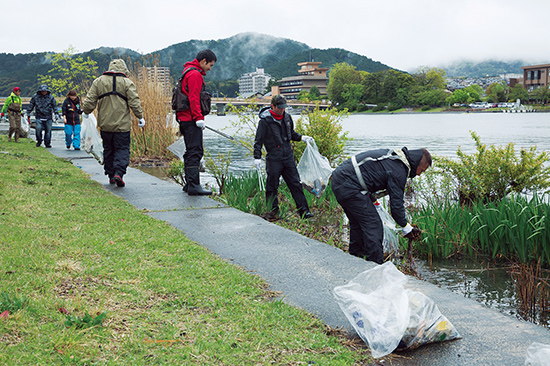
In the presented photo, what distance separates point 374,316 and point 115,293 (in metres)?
1.66

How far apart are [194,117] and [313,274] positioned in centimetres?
396

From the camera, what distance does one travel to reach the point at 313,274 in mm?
3836

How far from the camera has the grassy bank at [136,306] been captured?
8.05ft

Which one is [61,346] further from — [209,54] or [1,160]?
[1,160]

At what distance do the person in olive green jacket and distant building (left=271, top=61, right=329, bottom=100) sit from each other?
151 metres

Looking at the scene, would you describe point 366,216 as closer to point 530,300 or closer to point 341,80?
point 530,300

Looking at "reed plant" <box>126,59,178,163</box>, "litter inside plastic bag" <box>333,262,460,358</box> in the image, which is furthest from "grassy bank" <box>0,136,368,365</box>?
"reed plant" <box>126,59,178,163</box>

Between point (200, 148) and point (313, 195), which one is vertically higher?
point (200, 148)

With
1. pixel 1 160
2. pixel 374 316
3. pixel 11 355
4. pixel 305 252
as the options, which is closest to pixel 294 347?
pixel 374 316

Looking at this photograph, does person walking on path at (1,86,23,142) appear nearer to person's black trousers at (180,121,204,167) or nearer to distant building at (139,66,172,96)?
distant building at (139,66,172,96)

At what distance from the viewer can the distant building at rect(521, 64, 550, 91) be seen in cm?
12569

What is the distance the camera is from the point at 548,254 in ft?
17.0

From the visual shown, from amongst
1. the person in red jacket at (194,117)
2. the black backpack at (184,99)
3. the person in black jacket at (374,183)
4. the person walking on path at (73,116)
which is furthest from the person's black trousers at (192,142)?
the person walking on path at (73,116)

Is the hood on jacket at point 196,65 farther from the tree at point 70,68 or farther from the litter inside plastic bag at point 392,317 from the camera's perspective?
the tree at point 70,68
